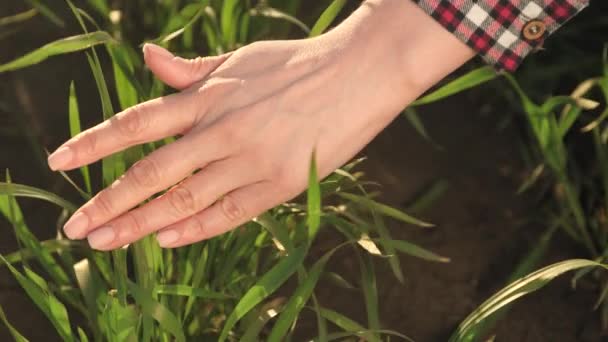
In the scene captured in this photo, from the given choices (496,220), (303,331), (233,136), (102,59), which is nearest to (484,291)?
(496,220)

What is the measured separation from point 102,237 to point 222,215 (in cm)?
13

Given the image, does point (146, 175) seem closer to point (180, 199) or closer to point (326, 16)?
point (180, 199)

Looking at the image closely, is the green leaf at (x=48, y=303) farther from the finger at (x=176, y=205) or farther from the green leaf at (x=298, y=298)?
the green leaf at (x=298, y=298)

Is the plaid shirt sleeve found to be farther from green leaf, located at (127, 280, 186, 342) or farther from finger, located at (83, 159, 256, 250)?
green leaf, located at (127, 280, 186, 342)

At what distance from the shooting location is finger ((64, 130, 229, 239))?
102cm

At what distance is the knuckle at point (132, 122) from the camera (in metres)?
1.02

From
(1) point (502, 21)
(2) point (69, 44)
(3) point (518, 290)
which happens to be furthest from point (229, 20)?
(3) point (518, 290)

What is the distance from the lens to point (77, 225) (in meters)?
1.01

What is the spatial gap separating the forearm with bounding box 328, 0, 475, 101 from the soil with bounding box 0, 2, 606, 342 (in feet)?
1.43

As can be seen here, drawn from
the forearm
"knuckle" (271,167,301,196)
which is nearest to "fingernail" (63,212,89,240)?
"knuckle" (271,167,301,196)

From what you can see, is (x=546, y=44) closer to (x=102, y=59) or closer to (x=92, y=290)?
(x=102, y=59)

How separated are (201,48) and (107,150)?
666mm

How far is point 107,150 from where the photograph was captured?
1026mm

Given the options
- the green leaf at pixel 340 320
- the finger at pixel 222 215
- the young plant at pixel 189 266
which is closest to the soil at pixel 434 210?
the young plant at pixel 189 266
